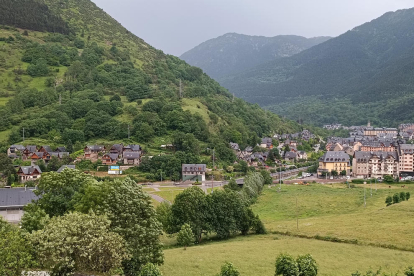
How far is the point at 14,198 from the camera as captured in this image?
43562mm

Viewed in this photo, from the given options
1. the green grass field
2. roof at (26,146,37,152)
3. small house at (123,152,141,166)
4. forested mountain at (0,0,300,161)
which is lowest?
the green grass field

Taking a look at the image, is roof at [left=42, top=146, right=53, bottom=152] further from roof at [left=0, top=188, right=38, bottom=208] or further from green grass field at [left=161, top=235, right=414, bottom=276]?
green grass field at [left=161, top=235, right=414, bottom=276]

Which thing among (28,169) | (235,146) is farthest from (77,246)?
(235,146)

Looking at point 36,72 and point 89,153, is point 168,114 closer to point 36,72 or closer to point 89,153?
point 89,153

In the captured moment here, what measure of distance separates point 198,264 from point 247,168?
58.3m

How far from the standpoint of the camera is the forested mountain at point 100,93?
8869cm

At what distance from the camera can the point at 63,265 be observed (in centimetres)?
1841

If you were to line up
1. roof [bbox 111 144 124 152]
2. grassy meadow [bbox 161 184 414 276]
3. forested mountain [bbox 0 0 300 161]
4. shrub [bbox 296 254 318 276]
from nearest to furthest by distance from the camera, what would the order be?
1. shrub [bbox 296 254 318 276]
2. grassy meadow [bbox 161 184 414 276]
3. roof [bbox 111 144 124 152]
4. forested mountain [bbox 0 0 300 161]

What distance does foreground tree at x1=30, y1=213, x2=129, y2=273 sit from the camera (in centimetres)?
1850

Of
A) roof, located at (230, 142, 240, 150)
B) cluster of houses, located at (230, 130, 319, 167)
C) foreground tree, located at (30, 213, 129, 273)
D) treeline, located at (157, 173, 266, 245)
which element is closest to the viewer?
foreground tree, located at (30, 213, 129, 273)

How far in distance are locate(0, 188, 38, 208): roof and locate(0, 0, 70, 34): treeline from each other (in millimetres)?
101058

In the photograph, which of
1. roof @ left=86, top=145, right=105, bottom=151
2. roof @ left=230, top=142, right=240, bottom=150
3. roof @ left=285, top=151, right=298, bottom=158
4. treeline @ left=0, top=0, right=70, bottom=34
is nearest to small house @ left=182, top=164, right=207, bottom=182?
roof @ left=86, top=145, right=105, bottom=151

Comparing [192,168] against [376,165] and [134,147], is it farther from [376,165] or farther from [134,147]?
[376,165]

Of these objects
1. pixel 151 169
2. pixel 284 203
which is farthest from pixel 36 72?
pixel 284 203
